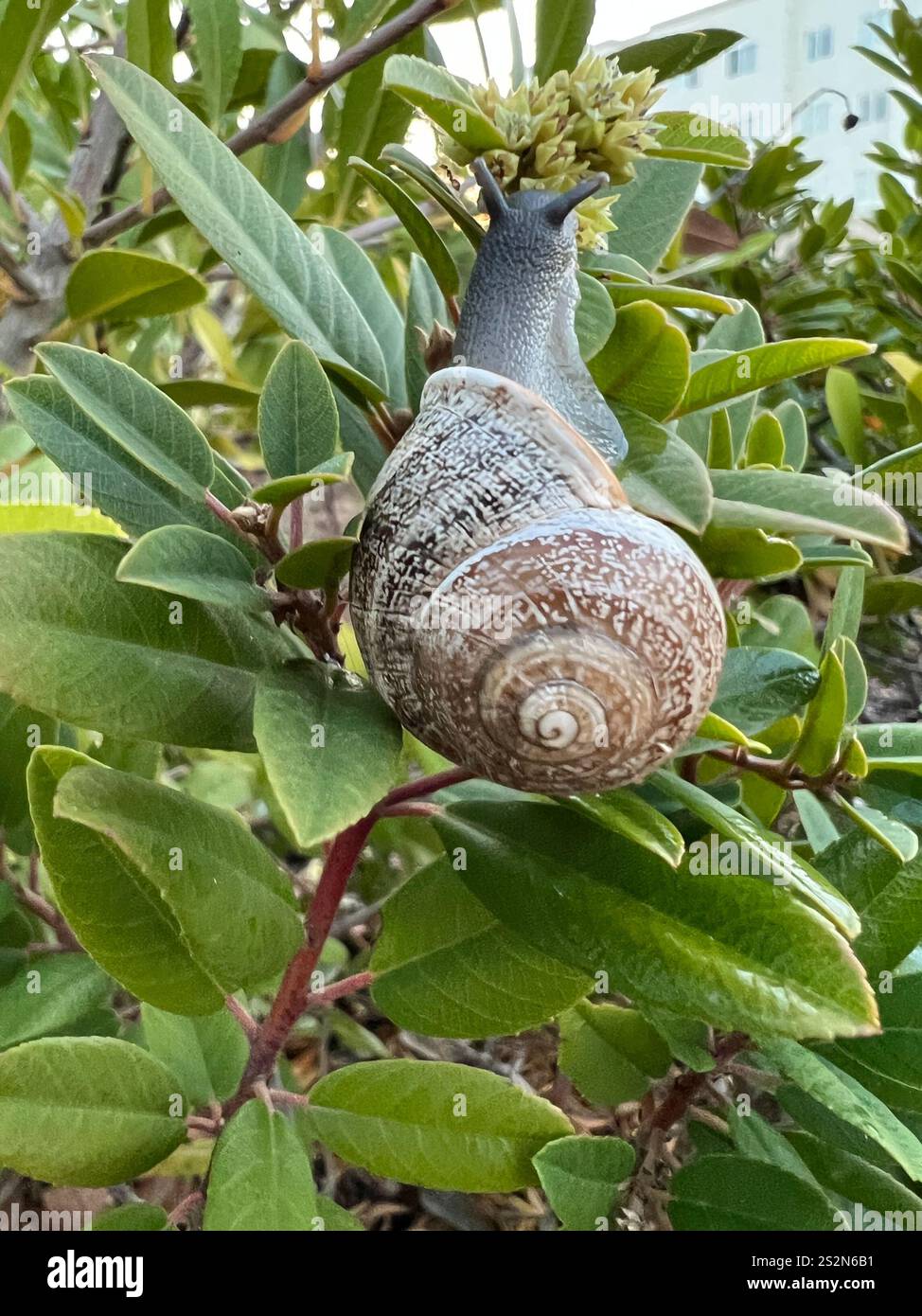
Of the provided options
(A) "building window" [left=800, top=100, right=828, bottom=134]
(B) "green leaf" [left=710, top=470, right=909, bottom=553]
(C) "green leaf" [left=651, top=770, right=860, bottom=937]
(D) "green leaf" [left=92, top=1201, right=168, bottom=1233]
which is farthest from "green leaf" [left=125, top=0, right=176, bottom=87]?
(A) "building window" [left=800, top=100, right=828, bottom=134]

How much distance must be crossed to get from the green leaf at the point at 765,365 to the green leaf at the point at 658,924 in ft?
0.73

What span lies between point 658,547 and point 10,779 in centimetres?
43

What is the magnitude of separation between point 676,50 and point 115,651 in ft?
1.62

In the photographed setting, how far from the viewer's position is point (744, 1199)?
1.79 feet

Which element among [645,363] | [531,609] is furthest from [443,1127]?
[645,363]

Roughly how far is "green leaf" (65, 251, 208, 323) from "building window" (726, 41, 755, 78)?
8.68 ft

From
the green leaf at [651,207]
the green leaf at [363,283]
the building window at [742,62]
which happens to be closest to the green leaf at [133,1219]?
the green leaf at [363,283]

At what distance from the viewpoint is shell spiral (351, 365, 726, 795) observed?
377 mm

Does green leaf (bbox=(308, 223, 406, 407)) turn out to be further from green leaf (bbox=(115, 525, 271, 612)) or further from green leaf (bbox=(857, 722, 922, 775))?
green leaf (bbox=(857, 722, 922, 775))

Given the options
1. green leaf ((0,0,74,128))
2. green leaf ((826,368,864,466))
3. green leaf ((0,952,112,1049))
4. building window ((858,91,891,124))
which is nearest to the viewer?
green leaf ((0,952,112,1049))

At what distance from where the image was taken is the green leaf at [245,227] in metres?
0.41

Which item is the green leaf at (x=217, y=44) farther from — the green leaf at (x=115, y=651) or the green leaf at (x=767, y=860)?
the green leaf at (x=767, y=860)

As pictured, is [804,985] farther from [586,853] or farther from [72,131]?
[72,131]

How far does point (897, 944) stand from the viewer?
516 mm
